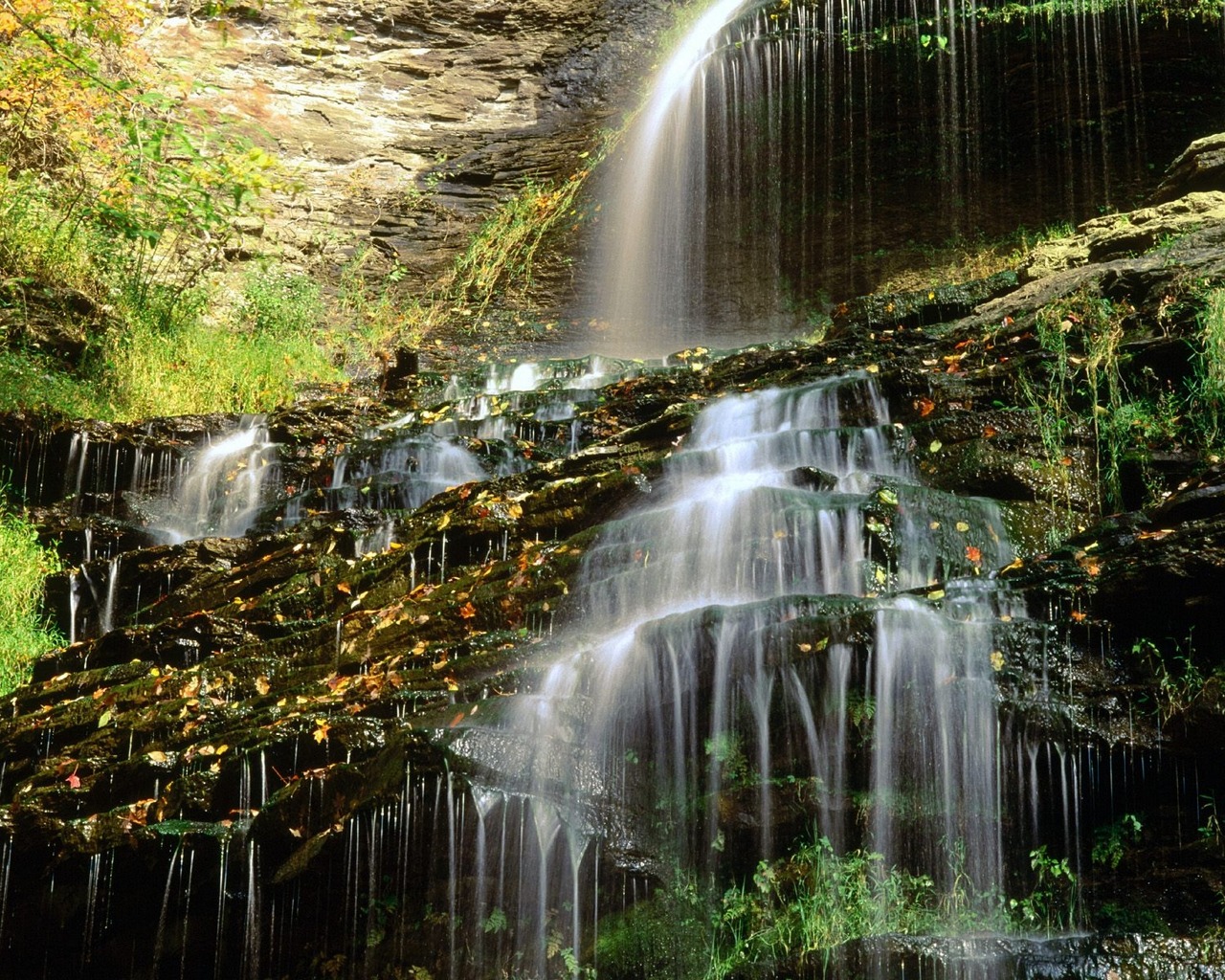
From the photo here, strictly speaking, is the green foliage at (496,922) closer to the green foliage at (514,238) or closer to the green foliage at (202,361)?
the green foliage at (202,361)

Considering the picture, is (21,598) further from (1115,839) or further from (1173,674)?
(1173,674)

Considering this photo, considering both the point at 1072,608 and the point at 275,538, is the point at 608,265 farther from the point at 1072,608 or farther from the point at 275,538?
the point at 1072,608

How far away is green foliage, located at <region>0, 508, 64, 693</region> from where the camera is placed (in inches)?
272

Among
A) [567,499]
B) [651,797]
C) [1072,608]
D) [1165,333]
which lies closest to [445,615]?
[567,499]

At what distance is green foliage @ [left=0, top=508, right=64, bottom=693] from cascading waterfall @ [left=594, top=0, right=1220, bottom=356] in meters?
7.05

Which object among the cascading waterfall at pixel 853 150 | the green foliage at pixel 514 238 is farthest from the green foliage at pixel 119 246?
the cascading waterfall at pixel 853 150

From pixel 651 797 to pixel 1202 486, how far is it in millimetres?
2814

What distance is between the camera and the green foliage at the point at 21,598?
690cm

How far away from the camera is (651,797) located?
4.12m

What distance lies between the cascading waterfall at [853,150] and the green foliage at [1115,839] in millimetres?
9118

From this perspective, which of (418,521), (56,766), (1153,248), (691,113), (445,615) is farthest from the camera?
(691,113)

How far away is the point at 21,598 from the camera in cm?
738

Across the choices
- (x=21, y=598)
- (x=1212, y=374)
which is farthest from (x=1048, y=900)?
(x=21, y=598)

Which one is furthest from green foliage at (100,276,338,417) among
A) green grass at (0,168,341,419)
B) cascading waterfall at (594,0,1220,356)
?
cascading waterfall at (594,0,1220,356)
